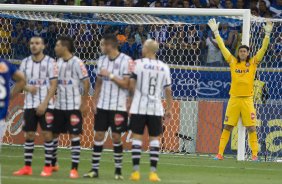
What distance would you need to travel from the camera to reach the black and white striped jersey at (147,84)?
1461 cm

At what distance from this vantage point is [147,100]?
1462 centimetres

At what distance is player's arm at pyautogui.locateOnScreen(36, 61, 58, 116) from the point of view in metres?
14.7

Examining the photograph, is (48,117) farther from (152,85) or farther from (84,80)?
(152,85)

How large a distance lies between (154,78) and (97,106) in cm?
100

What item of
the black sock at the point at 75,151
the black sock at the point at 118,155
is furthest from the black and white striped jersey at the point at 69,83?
the black sock at the point at 118,155

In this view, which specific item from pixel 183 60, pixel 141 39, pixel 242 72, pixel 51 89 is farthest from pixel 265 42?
pixel 51 89

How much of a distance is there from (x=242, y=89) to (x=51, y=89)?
556 cm

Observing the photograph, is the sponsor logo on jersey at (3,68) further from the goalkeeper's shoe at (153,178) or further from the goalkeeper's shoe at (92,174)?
the goalkeeper's shoe at (153,178)

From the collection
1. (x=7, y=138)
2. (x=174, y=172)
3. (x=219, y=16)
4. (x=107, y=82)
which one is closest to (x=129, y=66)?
(x=107, y=82)

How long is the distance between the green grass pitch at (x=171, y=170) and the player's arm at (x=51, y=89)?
101 cm

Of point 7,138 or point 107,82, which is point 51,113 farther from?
point 7,138

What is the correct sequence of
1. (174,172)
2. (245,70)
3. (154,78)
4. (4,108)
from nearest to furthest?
(4,108)
(154,78)
(174,172)
(245,70)

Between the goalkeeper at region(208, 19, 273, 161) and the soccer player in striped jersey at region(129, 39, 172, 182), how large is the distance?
474 cm

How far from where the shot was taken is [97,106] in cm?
1491
